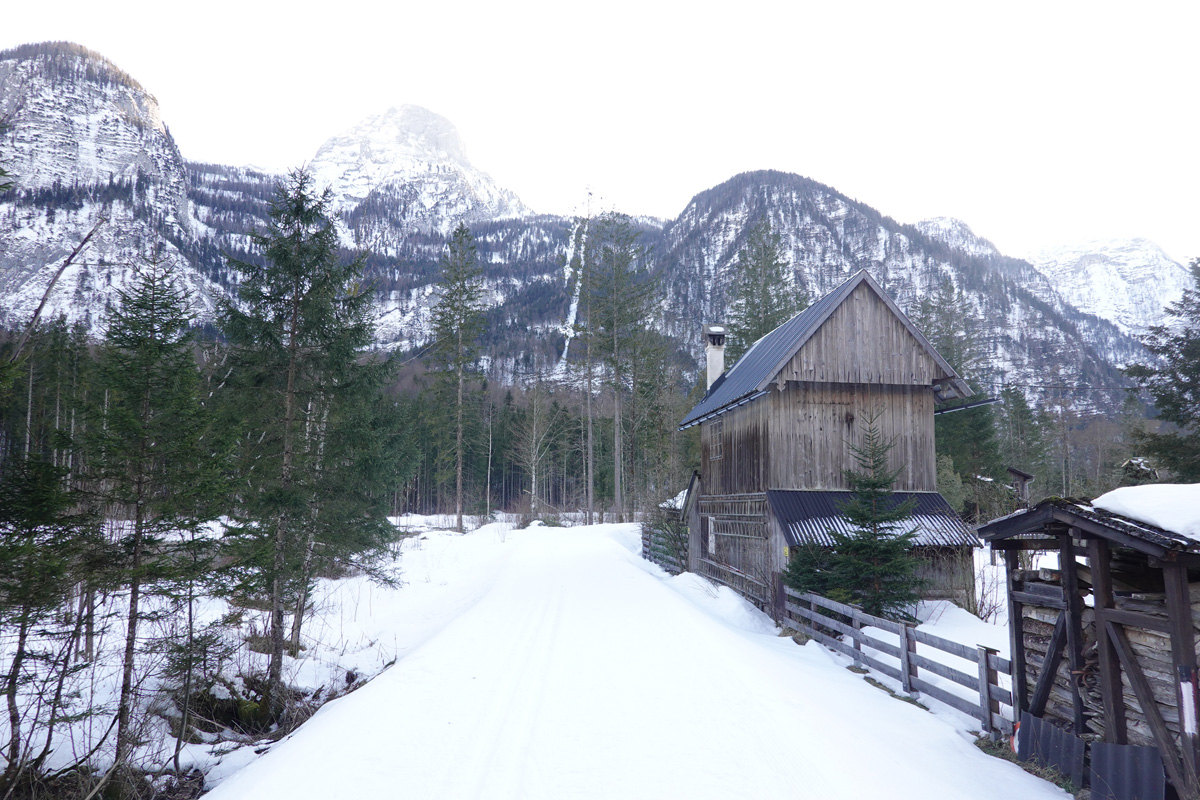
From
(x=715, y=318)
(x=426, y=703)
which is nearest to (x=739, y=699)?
(x=426, y=703)

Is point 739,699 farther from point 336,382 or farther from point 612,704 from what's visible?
point 336,382

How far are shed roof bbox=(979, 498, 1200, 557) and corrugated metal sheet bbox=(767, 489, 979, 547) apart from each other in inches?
280

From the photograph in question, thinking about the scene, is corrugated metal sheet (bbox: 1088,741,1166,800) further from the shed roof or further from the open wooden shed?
the shed roof

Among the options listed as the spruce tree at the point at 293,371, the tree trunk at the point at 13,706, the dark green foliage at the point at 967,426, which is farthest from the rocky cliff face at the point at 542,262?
the tree trunk at the point at 13,706

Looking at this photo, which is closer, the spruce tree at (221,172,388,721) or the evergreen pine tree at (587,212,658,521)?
the spruce tree at (221,172,388,721)

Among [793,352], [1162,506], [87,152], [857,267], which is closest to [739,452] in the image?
[793,352]

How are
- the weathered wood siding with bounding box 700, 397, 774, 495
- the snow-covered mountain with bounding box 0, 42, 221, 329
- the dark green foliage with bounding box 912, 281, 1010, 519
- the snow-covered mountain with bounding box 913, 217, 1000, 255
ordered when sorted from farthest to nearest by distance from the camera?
the snow-covered mountain with bounding box 913, 217, 1000, 255 < the snow-covered mountain with bounding box 0, 42, 221, 329 < the dark green foliage with bounding box 912, 281, 1010, 519 < the weathered wood siding with bounding box 700, 397, 774, 495

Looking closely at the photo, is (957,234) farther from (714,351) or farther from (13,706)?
(13,706)

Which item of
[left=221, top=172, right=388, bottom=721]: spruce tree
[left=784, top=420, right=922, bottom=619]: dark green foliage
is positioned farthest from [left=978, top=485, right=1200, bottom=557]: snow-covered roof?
[left=221, top=172, right=388, bottom=721]: spruce tree

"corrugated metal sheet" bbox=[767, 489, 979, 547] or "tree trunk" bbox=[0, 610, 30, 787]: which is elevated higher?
"corrugated metal sheet" bbox=[767, 489, 979, 547]

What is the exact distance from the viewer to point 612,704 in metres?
7.38

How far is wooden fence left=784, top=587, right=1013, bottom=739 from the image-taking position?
727 centimetres

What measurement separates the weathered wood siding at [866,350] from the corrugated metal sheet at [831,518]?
3319 mm

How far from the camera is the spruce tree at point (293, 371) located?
1091cm
